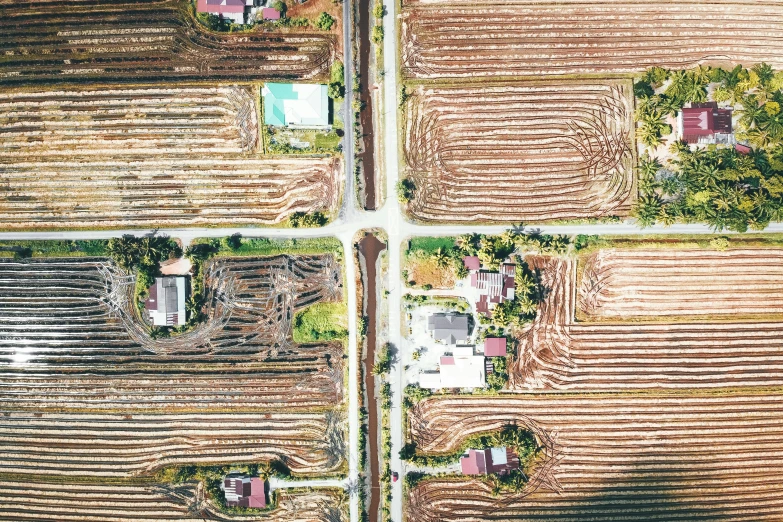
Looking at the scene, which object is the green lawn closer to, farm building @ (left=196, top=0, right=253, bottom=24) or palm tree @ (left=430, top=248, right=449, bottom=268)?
palm tree @ (left=430, top=248, right=449, bottom=268)

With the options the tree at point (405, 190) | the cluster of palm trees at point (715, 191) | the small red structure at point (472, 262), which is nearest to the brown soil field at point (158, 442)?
the small red structure at point (472, 262)

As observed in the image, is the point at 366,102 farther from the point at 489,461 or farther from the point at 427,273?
the point at 489,461

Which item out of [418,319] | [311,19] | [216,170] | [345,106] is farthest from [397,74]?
[418,319]

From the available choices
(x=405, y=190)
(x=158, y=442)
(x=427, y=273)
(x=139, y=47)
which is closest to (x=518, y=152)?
(x=405, y=190)

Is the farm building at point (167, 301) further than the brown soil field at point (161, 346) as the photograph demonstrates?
No

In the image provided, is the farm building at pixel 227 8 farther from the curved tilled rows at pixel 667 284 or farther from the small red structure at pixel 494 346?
the curved tilled rows at pixel 667 284

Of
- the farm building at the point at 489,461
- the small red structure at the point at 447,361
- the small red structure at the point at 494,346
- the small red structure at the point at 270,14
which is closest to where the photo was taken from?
the farm building at the point at 489,461
